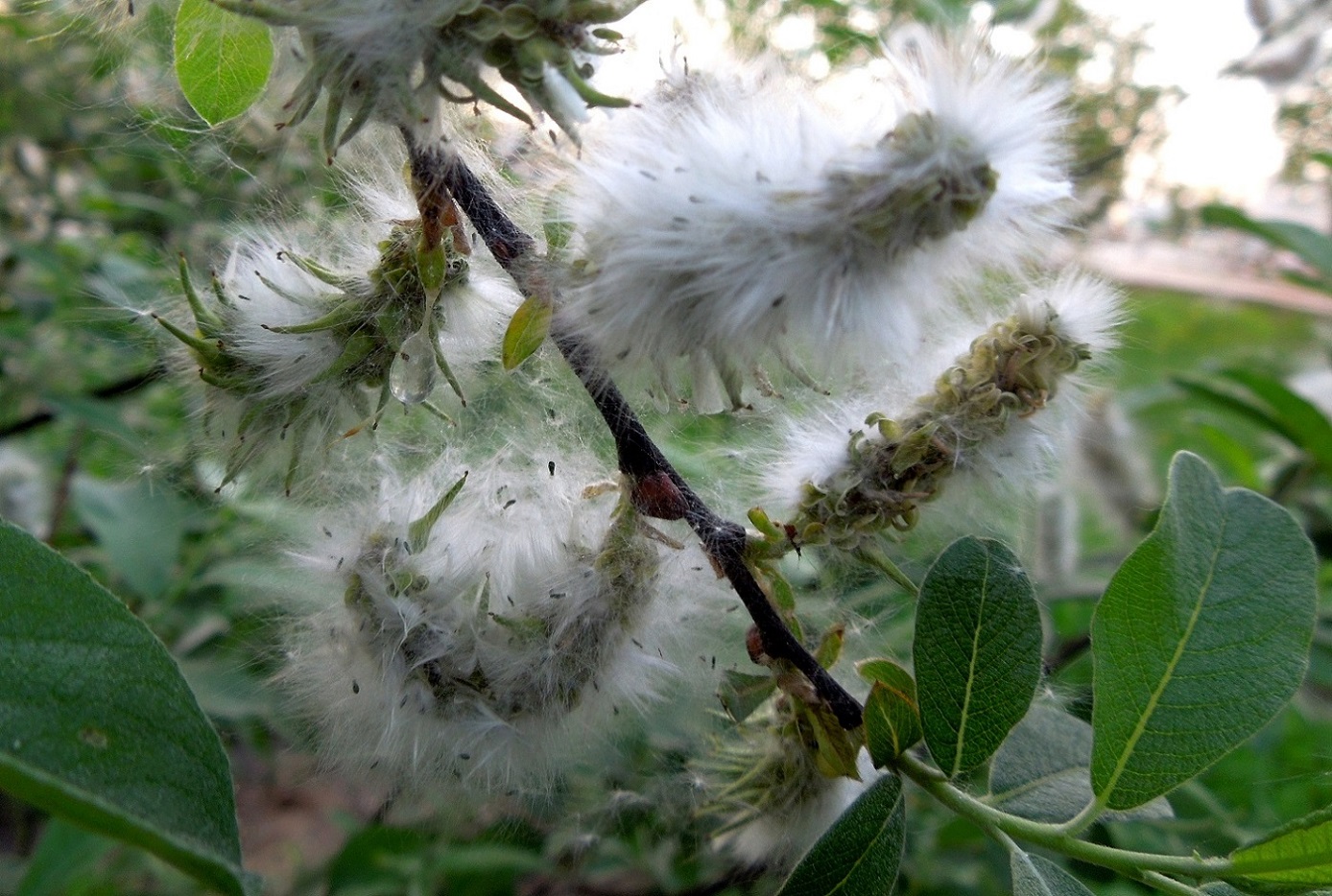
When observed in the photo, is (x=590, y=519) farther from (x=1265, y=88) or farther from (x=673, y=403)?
(x=1265, y=88)

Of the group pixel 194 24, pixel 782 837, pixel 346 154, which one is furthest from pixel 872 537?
pixel 194 24

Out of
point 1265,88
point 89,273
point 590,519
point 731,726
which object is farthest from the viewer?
point 1265,88

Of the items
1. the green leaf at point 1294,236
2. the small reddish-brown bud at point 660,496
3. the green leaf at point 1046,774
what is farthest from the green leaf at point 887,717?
the green leaf at point 1294,236

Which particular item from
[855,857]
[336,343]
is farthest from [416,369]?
[855,857]

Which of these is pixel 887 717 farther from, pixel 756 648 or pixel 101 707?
pixel 101 707

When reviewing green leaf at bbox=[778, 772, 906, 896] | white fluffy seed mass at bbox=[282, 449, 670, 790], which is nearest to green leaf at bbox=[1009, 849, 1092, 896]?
green leaf at bbox=[778, 772, 906, 896]

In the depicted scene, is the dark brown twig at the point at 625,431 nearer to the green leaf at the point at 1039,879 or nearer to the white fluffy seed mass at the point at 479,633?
the white fluffy seed mass at the point at 479,633
